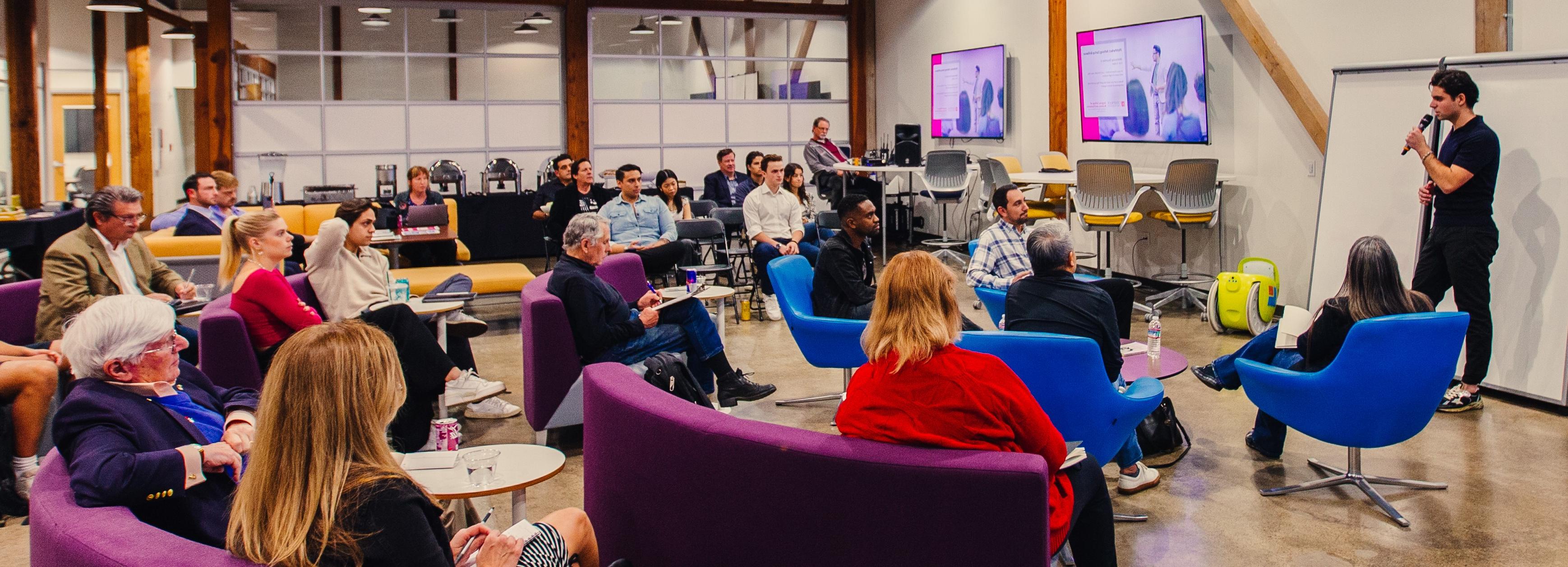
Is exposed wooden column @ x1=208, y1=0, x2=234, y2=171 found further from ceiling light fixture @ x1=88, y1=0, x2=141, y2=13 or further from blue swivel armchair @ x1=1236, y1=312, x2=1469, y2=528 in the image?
blue swivel armchair @ x1=1236, y1=312, x2=1469, y2=528

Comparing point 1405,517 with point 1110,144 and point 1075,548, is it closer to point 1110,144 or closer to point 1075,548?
point 1075,548

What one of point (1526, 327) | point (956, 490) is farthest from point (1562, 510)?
point (956, 490)

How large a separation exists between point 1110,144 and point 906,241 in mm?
3446

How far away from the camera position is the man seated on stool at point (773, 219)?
25.9 ft

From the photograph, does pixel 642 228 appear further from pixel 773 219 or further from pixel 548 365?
pixel 548 365

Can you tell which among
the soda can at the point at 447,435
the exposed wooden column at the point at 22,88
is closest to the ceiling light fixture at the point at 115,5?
the exposed wooden column at the point at 22,88

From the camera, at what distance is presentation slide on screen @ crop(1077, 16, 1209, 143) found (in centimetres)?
858

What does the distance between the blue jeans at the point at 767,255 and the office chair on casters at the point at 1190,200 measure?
2.45m

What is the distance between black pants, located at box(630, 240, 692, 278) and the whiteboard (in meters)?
4.28

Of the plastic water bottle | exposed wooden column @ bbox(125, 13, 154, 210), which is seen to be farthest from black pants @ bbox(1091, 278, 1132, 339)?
exposed wooden column @ bbox(125, 13, 154, 210)

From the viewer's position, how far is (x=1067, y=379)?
3354mm

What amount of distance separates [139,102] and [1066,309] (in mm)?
13964

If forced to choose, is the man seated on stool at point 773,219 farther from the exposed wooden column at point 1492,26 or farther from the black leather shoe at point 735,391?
the exposed wooden column at point 1492,26

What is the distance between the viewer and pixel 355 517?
5.97ft
